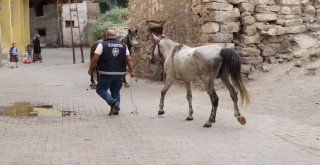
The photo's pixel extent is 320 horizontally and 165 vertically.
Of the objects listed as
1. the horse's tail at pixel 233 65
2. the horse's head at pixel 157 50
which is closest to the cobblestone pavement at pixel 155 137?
the horse's tail at pixel 233 65

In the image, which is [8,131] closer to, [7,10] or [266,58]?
[266,58]

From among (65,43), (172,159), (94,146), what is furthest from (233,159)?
(65,43)

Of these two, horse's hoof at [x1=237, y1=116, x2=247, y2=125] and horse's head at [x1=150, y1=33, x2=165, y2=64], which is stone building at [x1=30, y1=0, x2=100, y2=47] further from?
horse's hoof at [x1=237, y1=116, x2=247, y2=125]

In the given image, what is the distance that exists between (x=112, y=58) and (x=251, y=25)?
4.11 meters

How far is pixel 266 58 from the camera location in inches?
456

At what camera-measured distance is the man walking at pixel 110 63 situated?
871cm

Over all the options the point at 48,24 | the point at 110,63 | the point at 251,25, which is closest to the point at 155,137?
the point at 110,63

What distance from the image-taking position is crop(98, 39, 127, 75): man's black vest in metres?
8.71

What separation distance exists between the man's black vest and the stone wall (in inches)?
115

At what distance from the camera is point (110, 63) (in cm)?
875

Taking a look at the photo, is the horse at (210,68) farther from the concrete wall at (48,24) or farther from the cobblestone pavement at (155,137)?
the concrete wall at (48,24)

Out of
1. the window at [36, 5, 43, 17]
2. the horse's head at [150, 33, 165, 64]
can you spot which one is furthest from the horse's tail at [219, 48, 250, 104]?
the window at [36, 5, 43, 17]

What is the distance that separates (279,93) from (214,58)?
9.63 ft

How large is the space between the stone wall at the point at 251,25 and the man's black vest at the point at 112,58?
2.92m
